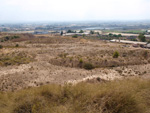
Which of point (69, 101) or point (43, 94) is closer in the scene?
point (69, 101)

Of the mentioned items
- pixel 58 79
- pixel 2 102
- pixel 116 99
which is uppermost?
pixel 116 99

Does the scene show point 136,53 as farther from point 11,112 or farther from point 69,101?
point 11,112

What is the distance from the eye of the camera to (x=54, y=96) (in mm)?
7016

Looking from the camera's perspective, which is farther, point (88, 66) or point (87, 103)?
point (88, 66)

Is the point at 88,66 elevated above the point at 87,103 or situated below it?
below

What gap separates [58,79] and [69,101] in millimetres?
7336

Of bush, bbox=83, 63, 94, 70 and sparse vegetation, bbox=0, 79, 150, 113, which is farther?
bush, bbox=83, 63, 94, 70

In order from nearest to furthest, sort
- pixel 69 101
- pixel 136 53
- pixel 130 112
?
pixel 130 112 → pixel 69 101 → pixel 136 53

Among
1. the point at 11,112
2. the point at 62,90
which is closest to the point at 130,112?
the point at 62,90

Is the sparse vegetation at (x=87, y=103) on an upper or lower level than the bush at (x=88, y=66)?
upper

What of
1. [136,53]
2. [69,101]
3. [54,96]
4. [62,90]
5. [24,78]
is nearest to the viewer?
[69,101]

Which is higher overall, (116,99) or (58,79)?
(116,99)

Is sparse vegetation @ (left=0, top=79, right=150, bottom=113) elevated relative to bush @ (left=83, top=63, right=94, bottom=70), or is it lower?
elevated

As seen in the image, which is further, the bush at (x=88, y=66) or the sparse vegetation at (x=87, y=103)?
the bush at (x=88, y=66)
